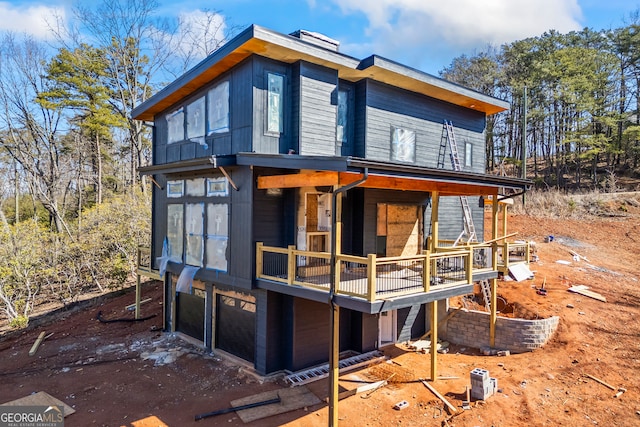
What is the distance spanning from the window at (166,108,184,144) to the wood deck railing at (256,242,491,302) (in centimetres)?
566

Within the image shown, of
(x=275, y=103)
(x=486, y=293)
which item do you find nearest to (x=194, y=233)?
(x=275, y=103)

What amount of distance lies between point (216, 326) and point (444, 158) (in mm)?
9324

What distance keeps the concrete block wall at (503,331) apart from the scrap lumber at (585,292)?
230 cm

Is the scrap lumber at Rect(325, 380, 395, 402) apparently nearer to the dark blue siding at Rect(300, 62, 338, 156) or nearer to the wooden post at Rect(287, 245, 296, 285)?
the wooden post at Rect(287, 245, 296, 285)

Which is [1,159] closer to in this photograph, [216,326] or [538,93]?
[216,326]

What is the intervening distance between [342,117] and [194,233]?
556cm

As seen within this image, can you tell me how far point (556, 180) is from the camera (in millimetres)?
32594

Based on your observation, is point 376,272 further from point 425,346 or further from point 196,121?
point 196,121

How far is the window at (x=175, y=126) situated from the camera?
12.0 m

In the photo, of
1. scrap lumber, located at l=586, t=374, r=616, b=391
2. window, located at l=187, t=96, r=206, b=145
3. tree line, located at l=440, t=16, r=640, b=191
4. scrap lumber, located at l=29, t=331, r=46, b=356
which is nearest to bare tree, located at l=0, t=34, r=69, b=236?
scrap lumber, located at l=29, t=331, r=46, b=356

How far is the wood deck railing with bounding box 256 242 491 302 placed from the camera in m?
7.37

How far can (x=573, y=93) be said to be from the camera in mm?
29328

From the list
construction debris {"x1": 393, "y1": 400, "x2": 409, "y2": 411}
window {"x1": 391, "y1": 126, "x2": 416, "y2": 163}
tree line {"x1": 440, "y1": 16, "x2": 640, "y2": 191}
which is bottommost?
construction debris {"x1": 393, "y1": 400, "x2": 409, "y2": 411}

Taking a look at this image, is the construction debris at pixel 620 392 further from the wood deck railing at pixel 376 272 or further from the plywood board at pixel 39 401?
the plywood board at pixel 39 401
